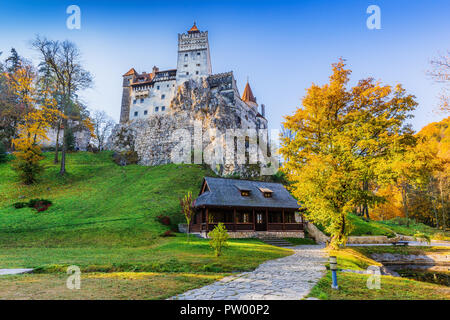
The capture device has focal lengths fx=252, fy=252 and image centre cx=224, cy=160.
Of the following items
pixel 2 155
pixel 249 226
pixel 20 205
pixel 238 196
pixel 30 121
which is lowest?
pixel 249 226

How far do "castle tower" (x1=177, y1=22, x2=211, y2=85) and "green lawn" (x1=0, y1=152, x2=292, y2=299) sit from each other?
1154 inches

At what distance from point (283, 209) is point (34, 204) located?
27647 millimetres

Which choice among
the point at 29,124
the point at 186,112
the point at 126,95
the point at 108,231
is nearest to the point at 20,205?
the point at 108,231

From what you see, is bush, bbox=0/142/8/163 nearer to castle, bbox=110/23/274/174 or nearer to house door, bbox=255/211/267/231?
castle, bbox=110/23/274/174

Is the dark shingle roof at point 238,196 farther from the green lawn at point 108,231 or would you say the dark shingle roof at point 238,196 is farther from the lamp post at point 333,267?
the lamp post at point 333,267

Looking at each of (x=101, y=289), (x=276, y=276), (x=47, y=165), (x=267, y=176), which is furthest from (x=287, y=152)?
(x=47, y=165)

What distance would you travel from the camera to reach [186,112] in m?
60.4

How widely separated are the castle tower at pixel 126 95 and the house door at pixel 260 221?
51.5 m

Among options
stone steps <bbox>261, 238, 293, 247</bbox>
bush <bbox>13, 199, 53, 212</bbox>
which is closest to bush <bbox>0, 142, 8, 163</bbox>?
bush <bbox>13, 199, 53, 212</bbox>

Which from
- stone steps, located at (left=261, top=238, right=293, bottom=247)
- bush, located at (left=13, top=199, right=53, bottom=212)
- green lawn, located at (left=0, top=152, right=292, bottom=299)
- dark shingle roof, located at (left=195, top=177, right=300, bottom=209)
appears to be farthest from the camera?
bush, located at (left=13, top=199, right=53, bottom=212)

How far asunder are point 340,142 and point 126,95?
222 feet

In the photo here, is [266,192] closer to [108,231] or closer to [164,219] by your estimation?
[164,219]

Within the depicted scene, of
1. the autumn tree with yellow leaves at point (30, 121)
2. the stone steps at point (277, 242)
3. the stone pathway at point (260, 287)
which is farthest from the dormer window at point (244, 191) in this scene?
the autumn tree with yellow leaves at point (30, 121)

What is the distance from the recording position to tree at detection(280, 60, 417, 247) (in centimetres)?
1505
